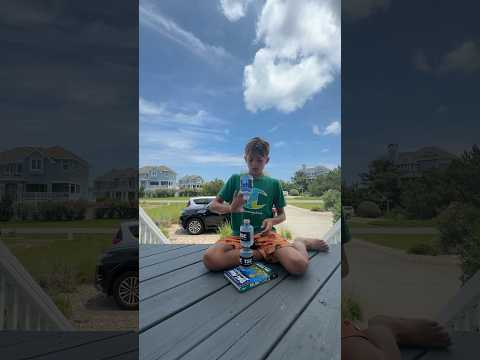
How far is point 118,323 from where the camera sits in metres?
1.22

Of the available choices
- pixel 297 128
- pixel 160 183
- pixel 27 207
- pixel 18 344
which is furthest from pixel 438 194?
pixel 297 128

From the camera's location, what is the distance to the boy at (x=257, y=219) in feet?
7.72

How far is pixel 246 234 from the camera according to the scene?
98.7 inches

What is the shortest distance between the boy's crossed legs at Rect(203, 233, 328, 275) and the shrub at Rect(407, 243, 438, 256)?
4.53ft

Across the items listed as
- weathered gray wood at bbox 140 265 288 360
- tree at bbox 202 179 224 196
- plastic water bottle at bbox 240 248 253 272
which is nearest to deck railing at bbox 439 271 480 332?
weathered gray wood at bbox 140 265 288 360

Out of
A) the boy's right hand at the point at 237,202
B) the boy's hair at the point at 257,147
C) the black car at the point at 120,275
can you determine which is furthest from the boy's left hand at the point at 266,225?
the black car at the point at 120,275

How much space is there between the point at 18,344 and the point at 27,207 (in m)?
0.43

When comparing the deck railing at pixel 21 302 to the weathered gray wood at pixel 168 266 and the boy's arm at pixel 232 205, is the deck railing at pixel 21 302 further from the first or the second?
the boy's arm at pixel 232 205

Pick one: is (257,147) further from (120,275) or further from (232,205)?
(120,275)

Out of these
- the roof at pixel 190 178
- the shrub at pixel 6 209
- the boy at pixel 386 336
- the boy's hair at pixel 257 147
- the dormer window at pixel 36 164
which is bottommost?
the boy at pixel 386 336

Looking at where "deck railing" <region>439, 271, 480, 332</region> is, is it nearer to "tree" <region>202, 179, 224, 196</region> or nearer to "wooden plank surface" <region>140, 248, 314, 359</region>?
"wooden plank surface" <region>140, 248, 314, 359</region>

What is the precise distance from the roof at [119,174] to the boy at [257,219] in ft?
4.39

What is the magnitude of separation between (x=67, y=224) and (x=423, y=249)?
40.8 inches

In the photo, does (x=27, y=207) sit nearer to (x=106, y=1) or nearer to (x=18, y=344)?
(x=18, y=344)
